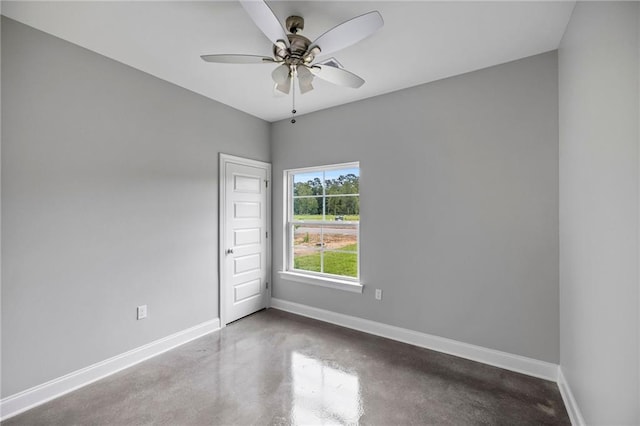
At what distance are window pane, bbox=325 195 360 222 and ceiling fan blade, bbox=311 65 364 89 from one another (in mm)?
1489

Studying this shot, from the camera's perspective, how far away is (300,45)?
1834 mm

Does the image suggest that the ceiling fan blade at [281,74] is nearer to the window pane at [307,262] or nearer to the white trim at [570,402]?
the window pane at [307,262]

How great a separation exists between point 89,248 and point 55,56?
4.88 ft

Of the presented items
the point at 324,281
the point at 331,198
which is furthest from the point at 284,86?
the point at 324,281

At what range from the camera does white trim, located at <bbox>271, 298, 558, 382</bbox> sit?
7.50 ft

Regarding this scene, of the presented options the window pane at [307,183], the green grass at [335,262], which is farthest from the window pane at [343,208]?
the green grass at [335,262]

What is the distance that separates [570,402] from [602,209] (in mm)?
1407

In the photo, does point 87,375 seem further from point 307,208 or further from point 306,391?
point 307,208

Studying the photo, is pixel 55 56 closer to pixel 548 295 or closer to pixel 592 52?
pixel 592 52

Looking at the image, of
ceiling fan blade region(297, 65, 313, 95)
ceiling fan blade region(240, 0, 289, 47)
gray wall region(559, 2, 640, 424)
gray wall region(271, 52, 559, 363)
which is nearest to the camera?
gray wall region(559, 2, 640, 424)

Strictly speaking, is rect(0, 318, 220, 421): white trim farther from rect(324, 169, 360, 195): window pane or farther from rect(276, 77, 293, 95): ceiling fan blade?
rect(276, 77, 293, 95): ceiling fan blade

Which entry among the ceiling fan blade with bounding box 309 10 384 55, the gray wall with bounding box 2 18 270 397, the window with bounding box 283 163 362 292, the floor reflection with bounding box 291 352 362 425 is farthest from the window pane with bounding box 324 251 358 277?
the ceiling fan blade with bounding box 309 10 384 55

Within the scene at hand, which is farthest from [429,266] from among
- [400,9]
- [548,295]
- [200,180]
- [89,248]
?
[89,248]

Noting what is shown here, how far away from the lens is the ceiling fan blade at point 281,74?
196cm
